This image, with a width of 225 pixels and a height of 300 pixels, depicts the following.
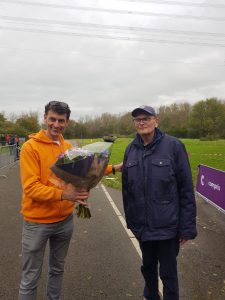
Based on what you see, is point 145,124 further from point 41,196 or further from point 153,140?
point 41,196

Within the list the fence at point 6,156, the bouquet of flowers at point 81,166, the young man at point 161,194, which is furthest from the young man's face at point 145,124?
the fence at point 6,156

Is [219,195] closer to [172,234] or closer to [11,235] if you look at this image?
[11,235]

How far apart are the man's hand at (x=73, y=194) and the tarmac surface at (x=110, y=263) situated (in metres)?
1.62

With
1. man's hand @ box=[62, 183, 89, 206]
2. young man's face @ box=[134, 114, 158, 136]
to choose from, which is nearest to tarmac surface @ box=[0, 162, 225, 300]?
man's hand @ box=[62, 183, 89, 206]

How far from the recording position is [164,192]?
3.50 m

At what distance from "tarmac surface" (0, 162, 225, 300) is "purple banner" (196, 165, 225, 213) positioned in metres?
0.55

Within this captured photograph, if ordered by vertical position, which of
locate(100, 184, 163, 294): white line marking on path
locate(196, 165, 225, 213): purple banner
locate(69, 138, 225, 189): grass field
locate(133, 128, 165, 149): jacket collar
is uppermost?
locate(133, 128, 165, 149): jacket collar

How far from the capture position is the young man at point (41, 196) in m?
3.23

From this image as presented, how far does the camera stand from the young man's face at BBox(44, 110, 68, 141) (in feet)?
11.3

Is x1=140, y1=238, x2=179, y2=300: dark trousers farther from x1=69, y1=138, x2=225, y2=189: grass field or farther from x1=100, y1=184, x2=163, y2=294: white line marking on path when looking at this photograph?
x1=69, y1=138, x2=225, y2=189: grass field

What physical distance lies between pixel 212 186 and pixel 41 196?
7.27m

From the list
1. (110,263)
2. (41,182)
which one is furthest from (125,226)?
(41,182)

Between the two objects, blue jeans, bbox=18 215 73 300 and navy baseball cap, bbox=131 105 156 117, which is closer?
blue jeans, bbox=18 215 73 300

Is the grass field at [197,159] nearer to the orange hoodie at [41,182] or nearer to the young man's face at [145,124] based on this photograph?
the young man's face at [145,124]
